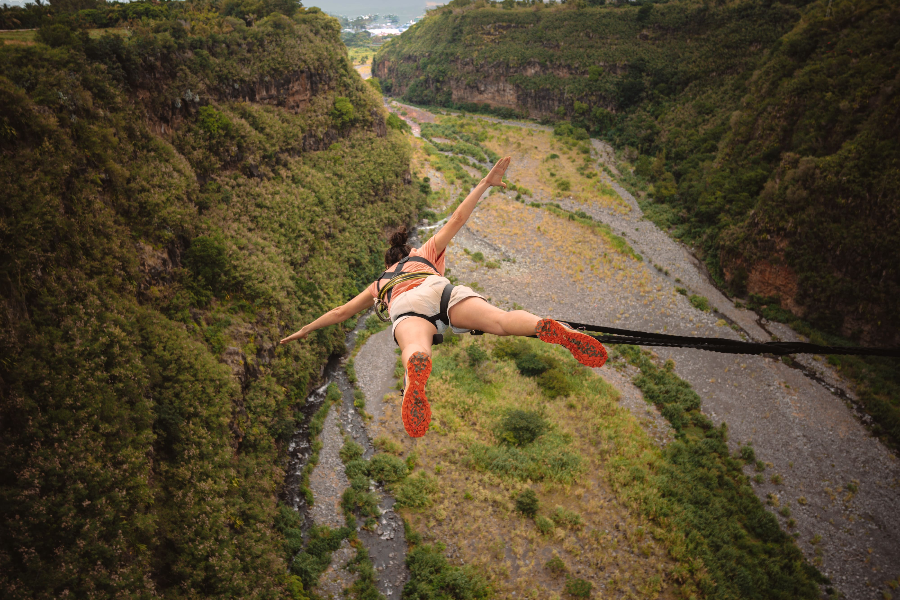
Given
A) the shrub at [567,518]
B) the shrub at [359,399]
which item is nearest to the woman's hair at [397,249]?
the shrub at [567,518]

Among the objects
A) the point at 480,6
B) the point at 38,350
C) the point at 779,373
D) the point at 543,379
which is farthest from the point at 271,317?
the point at 480,6

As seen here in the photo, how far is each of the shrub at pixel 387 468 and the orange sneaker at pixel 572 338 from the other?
1612 cm

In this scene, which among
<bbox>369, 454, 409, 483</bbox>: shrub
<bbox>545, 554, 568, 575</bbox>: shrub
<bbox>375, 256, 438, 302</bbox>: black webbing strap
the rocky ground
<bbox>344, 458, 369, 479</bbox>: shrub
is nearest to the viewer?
<bbox>375, 256, 438, 302</bbox>: black webbing strap

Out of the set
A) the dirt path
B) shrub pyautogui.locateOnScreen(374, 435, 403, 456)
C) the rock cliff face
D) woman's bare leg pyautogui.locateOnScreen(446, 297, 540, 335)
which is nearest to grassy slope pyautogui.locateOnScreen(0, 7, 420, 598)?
shrub pyautogui.locateOnScreen(374, 435, 403, 456)

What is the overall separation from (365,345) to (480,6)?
278ft

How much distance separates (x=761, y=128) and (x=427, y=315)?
4207 cm

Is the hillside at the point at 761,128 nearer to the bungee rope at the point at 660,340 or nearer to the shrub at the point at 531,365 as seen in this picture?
the shrub at the point at 531,365

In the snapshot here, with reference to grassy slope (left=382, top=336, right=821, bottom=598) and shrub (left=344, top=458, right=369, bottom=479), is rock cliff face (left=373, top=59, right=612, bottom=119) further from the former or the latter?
shrub (left=344, top=458, right=369, bottom=479)

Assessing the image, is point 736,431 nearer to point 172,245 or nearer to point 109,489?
point 109,489

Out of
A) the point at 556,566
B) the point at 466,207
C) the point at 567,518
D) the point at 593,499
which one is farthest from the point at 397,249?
the point at 593,499

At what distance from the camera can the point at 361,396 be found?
24.3 m

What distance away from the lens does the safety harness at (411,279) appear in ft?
20.0

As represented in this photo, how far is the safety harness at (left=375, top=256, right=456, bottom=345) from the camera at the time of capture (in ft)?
20.0

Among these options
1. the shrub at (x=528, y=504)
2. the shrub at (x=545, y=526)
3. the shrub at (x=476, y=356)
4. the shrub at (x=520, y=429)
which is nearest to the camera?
the shrub at (x=545, y=526)
